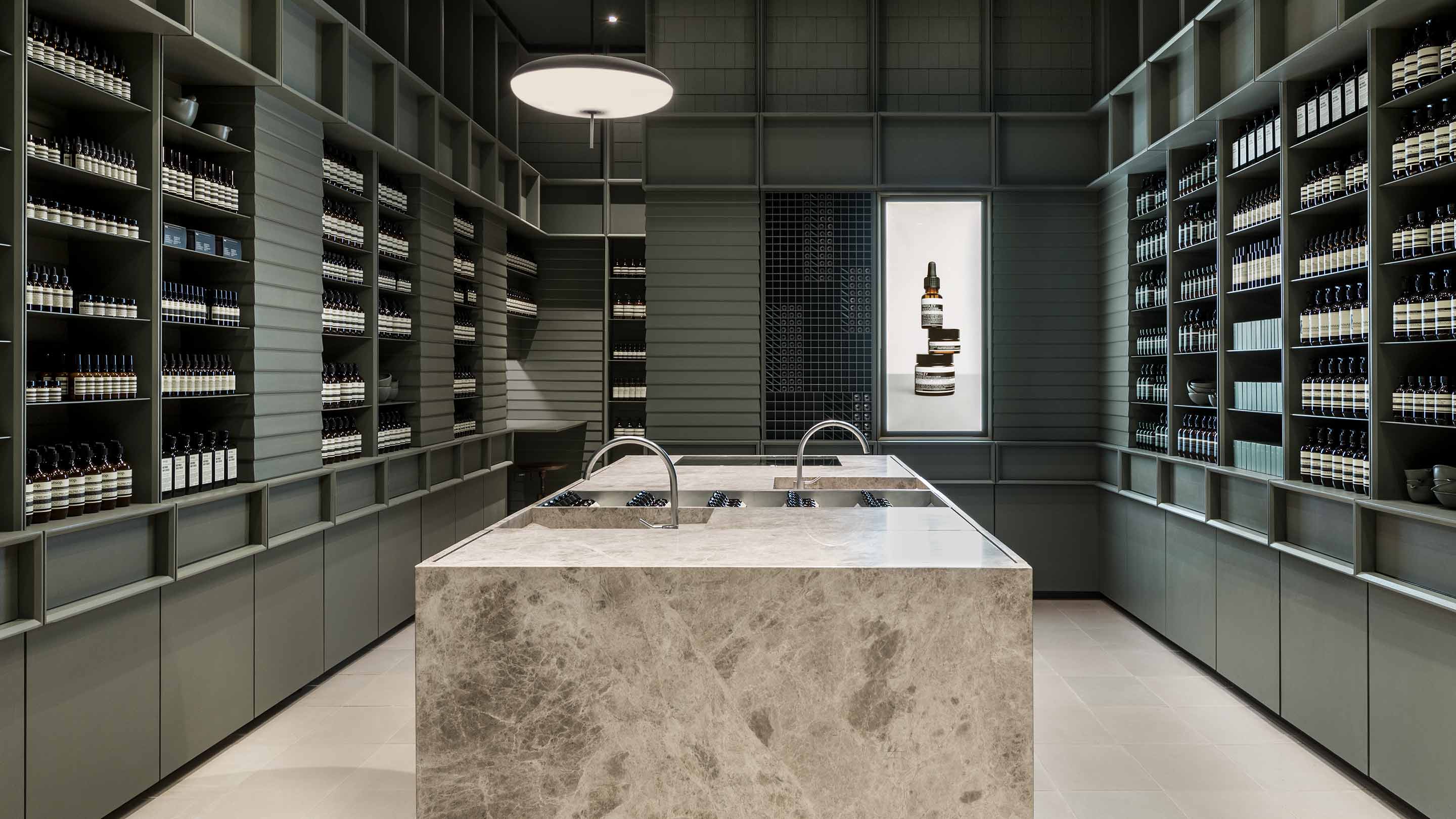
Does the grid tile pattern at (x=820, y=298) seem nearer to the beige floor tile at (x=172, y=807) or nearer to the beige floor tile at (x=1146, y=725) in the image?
the beige floor tile at (x=1146, y=725)

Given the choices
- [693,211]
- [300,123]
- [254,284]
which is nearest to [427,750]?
[254,284]

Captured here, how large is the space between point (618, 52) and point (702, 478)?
235 inches

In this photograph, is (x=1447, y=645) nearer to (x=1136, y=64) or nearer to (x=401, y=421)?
(x=1136, y=64)

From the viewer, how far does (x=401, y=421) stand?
18.7 ft

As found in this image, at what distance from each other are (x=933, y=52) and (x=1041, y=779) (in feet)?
16.7

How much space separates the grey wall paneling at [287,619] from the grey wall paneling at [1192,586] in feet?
15.1

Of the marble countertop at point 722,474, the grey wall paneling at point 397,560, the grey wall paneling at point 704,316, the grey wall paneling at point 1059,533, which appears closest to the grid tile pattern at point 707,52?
the grey wall paneling at point 704,316

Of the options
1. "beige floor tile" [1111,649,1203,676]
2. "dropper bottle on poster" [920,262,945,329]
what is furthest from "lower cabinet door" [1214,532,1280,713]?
"dropper bottle on poster" [920,262,945,329]

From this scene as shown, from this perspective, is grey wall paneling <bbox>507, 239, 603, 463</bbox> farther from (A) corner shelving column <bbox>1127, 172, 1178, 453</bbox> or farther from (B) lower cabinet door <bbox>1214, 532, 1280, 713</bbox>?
(B) lower cabinet door <bbox>1214, 532, 1280, 713</bbox>

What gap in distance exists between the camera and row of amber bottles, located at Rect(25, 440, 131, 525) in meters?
2.91

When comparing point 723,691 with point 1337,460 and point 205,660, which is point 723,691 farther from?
point 1337,460

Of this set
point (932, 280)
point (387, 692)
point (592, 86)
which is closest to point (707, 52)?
point (932, 280)

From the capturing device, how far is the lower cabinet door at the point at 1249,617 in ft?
13.6

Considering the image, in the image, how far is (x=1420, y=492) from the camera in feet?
10.7
